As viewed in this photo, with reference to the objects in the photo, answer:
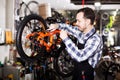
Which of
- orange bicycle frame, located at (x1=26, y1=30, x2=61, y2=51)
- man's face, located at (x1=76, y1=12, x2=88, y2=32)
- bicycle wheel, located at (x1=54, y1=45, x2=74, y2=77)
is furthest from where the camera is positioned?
bicycle wheel, located at (x1=54, y1=45, x2=74, y2=77)

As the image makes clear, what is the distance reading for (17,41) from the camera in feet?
9.80

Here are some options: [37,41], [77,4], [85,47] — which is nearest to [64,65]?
[37,41]

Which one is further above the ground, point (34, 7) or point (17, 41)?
point (34, 7)

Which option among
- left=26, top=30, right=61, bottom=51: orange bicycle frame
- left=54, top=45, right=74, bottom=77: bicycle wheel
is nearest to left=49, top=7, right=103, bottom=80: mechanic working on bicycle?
left=26, top=30, right=61, bottom=51: orange bicycle frame

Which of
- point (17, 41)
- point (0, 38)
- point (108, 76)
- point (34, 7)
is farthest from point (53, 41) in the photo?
point (108, 76)

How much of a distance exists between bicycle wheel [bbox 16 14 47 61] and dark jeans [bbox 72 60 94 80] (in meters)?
0.66

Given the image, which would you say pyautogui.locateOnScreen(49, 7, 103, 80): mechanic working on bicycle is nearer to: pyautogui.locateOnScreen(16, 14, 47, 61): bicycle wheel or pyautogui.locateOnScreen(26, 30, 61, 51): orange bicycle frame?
Answer: pyautogui.locateOnScreen(26, 30, 61, 51): orange bicycle frame

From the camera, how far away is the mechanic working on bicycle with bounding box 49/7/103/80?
230cm

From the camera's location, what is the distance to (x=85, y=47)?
2.35m

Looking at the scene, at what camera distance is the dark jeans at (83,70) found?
96.3 inches

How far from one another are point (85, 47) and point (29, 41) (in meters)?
1.03

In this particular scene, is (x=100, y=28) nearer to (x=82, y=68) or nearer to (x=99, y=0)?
(x=99, y=0)

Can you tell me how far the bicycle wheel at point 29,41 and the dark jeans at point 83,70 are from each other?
659 millimetres

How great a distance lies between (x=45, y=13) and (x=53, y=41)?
2.81 meters
